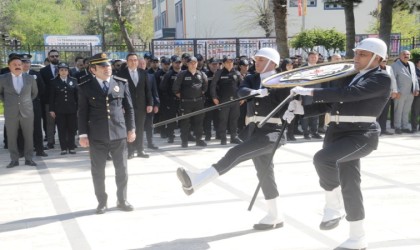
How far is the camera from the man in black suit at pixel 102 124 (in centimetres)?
658

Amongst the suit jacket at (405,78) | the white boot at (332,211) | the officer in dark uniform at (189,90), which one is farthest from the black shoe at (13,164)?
the suit jacket at (405,78)

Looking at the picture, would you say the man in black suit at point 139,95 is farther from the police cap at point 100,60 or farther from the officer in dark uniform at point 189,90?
the police cap at point 100,60

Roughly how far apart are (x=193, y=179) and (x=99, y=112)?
1.87 metres

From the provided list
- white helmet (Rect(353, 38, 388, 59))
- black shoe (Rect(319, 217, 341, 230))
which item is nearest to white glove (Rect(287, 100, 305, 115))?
white helmet (Rect(353, 38, 388, 59))

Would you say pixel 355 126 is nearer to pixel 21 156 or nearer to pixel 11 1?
pixel 21 156

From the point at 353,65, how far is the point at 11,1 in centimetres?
7652

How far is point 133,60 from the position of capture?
9.73 metres

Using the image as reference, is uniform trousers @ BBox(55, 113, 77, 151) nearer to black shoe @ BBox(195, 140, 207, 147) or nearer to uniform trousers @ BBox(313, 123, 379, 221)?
black shoe @ BBox(195, 140, 207, 147)

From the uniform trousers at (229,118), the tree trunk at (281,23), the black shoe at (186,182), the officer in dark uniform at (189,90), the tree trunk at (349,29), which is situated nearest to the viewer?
the black shoe at (186,182)

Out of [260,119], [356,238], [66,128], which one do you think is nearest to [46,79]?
[66,128]

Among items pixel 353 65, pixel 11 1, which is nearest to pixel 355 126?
pixel 353 65

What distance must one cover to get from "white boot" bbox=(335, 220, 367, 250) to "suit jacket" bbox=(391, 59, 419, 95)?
870cm

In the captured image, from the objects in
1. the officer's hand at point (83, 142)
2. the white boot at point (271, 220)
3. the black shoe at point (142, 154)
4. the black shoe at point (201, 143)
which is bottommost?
the black shoe at point (201, 143)

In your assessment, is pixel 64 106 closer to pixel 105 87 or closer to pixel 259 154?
pixel 105 87
